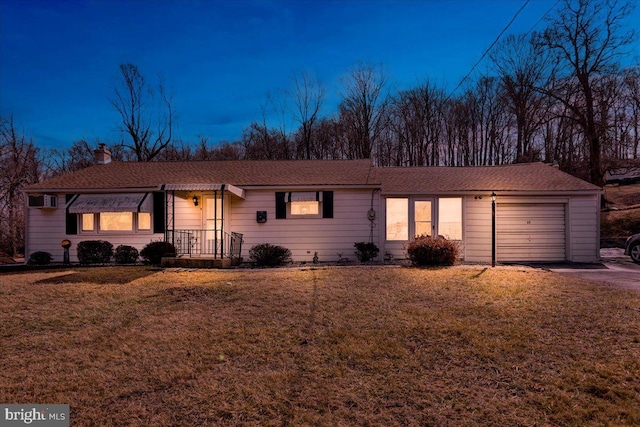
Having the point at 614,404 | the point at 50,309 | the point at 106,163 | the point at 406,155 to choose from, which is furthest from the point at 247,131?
the point at 614,404

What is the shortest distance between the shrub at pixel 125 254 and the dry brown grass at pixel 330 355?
4272 mm

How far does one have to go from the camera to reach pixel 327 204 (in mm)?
11469

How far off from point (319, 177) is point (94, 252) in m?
8.21

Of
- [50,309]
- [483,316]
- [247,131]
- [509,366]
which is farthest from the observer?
[247,131]

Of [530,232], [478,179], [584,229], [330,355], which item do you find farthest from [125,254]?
[584,229]

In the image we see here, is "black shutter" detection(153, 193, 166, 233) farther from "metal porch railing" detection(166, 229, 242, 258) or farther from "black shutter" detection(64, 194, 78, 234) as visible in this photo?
"black shutter" detection(64, 194, 78, 234)

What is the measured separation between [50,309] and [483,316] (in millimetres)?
7421

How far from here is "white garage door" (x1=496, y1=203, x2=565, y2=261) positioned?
37.6 feet

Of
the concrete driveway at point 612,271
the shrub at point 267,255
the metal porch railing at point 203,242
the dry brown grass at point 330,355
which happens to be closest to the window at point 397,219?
the shrub at point 267,255

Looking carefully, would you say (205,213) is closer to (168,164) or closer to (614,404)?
(168,164)

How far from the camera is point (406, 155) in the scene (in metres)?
28.8

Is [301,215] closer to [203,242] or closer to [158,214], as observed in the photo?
[203,242]

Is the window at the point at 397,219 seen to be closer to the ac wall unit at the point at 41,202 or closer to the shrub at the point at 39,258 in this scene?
the ac wall unit at the point at 41,202

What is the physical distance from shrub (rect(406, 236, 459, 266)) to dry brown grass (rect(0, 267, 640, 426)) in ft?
7.84
